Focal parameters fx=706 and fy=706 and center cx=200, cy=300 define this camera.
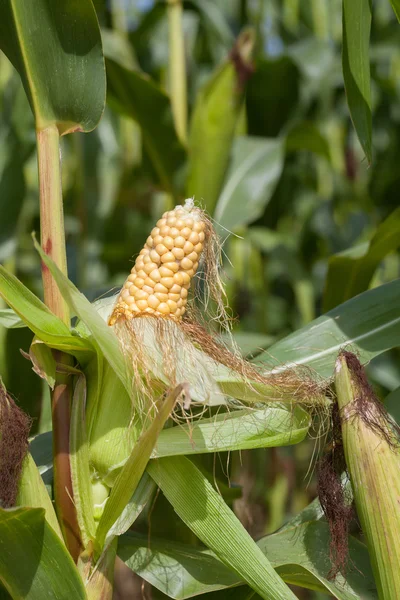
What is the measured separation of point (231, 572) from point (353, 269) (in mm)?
553

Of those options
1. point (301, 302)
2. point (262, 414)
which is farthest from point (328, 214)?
point (262, 414)

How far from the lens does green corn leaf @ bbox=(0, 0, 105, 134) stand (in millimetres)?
694

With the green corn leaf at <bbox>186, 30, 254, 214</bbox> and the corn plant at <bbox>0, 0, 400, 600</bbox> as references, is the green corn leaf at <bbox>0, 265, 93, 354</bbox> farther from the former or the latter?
the green corn leaf at <bbox>186, 30, 254, 214</bbox>

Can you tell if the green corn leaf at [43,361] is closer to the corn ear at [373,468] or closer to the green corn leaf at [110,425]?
the green corn leaf at [110,425]

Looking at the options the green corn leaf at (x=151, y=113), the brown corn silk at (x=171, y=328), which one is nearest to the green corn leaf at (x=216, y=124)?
the green corn leaf at (x=151, y=113)

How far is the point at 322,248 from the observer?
8.26 ft

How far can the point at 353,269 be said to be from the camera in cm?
111

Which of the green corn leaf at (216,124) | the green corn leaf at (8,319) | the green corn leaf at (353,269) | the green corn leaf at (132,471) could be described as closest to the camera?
the green corn leaf at (132,471)

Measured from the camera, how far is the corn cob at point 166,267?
0.67m

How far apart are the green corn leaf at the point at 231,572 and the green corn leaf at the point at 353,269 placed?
46 cm

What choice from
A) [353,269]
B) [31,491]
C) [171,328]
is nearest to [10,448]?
[31,491]

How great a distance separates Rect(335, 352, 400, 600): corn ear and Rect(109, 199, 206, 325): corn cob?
0.17m

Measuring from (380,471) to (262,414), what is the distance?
5.2 inches

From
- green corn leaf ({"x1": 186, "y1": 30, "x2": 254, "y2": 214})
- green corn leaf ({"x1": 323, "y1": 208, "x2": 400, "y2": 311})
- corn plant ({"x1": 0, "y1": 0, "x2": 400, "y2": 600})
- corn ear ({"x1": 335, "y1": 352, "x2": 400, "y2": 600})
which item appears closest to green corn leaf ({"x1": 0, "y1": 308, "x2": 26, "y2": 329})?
corn plant ({"x1": 0, "y1": 0, "x2": 400, "y2": 600})
